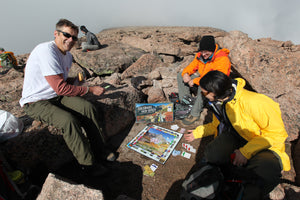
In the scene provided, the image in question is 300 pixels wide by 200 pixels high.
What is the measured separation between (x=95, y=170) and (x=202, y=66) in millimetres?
3429

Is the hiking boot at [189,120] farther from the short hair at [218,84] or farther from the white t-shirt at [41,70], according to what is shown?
the white t-shirt at [41,70]

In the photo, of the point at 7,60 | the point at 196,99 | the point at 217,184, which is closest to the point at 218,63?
the point at 196,99

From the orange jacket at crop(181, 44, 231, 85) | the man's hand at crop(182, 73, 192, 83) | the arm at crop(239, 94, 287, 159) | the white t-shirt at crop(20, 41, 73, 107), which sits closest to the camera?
the arm at crop(239, 94, 287, 159)

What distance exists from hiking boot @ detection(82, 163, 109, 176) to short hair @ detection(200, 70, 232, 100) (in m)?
2.23

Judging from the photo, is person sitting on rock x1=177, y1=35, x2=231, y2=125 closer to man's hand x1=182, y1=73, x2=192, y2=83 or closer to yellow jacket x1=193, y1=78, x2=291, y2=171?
man's hand x1=182, y1=73, x2=192, y2=83

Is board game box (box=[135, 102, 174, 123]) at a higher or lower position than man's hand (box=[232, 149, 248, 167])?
lower

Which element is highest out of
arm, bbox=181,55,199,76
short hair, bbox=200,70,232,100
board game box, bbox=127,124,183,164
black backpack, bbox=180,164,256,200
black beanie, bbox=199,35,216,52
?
black beanie, bbox=199,35,216,52

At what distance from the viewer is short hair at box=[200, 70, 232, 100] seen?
1870mm

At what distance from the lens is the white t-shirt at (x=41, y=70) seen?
2.17 meters

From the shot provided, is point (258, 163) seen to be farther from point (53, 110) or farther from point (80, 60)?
point (80, 60)

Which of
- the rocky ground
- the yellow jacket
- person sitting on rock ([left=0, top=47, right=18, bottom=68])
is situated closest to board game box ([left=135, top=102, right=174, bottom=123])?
the rocky ground

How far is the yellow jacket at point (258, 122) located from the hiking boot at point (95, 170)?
7.38 feet

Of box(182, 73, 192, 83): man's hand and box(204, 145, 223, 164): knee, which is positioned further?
box(182, 73, 192, 83): man's hand

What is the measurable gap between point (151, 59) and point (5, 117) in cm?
530
